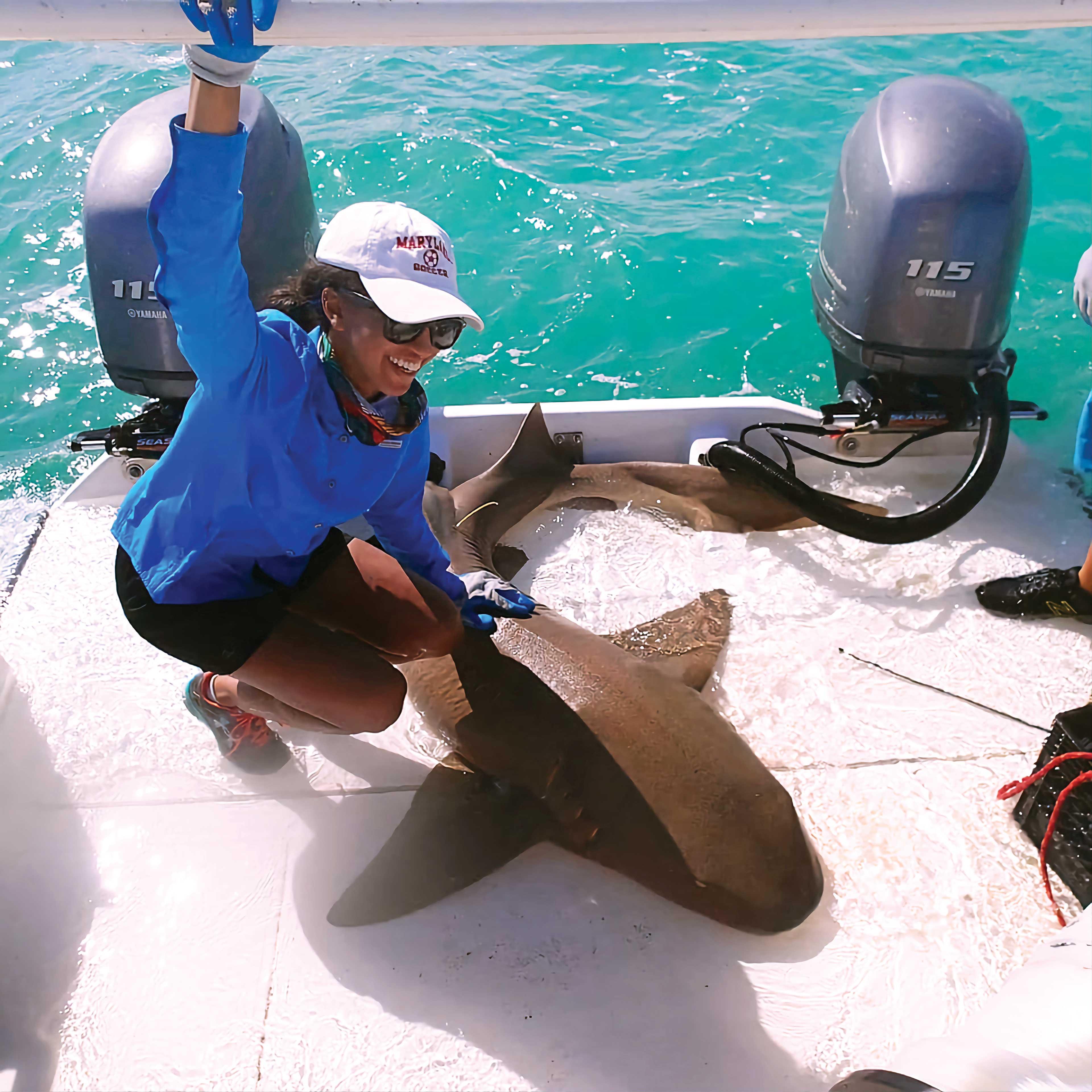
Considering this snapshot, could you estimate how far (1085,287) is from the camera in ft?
9.16

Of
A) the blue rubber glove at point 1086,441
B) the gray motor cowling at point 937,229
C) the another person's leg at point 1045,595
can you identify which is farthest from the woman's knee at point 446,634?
the blue rubber glove at point 1086,441

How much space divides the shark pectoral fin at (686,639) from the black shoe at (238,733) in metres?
1.20

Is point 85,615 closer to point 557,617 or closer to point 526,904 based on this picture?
point 557,617

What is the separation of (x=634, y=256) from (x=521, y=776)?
195 inches

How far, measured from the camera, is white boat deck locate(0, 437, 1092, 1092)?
87.2 inches

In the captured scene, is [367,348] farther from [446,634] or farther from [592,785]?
[592,785]

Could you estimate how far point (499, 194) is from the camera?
7.22m

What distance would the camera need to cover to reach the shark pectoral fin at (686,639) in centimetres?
307

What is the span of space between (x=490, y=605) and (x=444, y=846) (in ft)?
2.61

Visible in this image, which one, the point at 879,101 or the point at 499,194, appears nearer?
the point at 879,101

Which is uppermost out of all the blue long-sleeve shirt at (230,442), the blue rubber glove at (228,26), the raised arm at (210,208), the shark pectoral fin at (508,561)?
the blue rubber glove at (228,26)

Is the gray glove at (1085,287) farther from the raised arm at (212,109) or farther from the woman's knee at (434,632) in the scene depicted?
the raised arm at (212,109)

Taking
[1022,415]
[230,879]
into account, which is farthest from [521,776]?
[1022,415]

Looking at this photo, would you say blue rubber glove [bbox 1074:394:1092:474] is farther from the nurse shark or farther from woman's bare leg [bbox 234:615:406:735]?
woman's bare leg [bbox 234:615:406:735]
